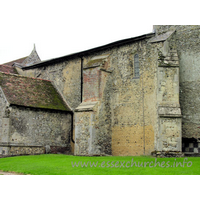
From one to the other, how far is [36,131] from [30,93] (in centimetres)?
314

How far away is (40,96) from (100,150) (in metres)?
6.83

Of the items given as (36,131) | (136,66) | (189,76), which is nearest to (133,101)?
(136,66)

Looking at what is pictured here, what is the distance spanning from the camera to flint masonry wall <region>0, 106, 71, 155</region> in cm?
2050

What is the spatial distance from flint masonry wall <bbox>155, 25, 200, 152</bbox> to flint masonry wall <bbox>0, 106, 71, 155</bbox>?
9499 millimetres

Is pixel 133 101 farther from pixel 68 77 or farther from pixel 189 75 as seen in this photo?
pixel 68 77

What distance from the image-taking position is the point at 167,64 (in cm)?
1748

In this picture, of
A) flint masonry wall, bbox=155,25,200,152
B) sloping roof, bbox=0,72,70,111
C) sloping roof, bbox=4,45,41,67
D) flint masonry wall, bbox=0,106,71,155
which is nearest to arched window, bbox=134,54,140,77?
flint masonry wall, bbox=155,25,200,152

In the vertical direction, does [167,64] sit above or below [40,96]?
above

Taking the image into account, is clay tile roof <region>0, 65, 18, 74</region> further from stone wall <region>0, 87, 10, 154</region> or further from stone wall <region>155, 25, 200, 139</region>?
stone wall <region>155, 25, 200, 139</region>

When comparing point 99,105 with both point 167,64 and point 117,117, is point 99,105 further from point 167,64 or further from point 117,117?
point 167,64

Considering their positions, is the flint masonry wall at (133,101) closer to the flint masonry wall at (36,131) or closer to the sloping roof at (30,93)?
the flint masonry wall at (36,131)

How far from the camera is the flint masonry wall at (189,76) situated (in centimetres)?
1800

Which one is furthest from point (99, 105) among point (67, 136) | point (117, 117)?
point (67, 136)

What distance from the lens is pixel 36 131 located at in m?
21.7
